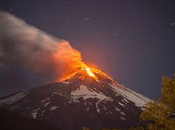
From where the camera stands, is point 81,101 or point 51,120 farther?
point 81,101

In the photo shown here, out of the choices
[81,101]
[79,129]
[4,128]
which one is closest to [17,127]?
[4,128]

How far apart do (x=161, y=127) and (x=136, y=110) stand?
185 meters

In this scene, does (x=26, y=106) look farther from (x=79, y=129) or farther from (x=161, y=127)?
(x=161, y=127)

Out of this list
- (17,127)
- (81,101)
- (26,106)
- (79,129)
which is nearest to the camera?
(17,127)

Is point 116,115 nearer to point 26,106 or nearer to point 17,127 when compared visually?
→ point 26,106

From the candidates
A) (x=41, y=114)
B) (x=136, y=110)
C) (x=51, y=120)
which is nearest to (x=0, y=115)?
(x=51, y=120)

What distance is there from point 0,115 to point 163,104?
7464 centimetres

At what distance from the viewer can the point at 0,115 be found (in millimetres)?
76438

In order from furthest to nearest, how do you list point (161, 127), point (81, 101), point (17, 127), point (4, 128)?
point (81, 101) < point (17, 127) < point (4, 128) < point (161, 127)

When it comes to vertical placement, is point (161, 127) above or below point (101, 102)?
above

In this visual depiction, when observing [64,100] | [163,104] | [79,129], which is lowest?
[79,129]

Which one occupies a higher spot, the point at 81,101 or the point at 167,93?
the point at 167,93

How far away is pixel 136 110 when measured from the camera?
18912cm

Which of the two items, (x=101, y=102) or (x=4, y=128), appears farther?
(x=101, y=102)
